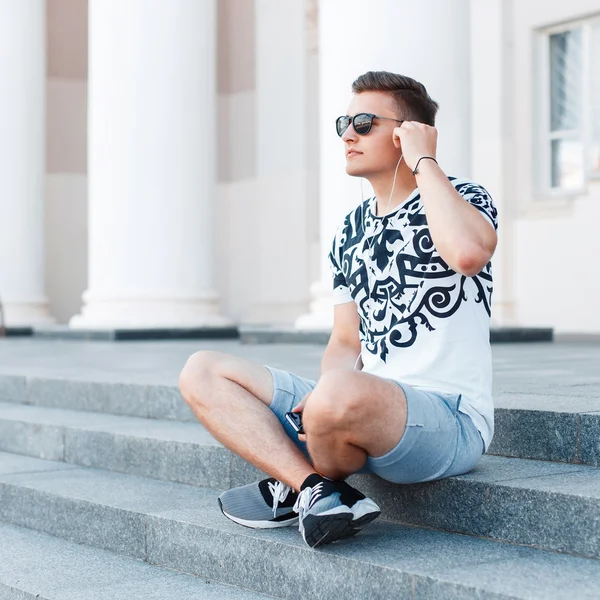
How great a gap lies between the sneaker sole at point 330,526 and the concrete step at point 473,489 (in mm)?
446

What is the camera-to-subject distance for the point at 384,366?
14.5 ft

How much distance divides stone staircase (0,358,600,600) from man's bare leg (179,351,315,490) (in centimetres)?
30

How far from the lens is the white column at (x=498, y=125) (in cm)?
1692

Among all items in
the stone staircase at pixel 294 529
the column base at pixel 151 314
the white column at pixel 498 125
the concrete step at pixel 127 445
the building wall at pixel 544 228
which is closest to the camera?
the stone staircase at pixel 294 529

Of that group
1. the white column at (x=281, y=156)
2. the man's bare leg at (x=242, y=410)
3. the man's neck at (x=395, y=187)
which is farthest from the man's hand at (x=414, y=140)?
the white column at (x=281, y=156)

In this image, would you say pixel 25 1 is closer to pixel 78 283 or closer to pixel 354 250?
pixel 78 283

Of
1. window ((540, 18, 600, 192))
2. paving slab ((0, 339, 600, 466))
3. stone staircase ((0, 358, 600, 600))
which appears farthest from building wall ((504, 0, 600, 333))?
stone staircase ((0, 358, 600, 600))

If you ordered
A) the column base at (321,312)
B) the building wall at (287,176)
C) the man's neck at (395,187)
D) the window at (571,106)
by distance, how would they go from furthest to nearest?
the building wall at (287,176)
the window at (571,106)
the column base at (321,312)
the man's neck at (395,187)

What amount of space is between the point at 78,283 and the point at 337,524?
18.6m

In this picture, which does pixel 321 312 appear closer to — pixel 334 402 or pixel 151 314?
pixel 151 314

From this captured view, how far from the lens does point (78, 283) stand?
21.9 m

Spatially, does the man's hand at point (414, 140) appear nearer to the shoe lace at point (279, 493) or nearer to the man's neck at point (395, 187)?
the man's neck at point (395, 187)

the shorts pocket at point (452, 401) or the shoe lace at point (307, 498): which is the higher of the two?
the shorts pocket at point (452, 401)

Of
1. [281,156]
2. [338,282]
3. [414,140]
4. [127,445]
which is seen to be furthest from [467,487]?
[281,156]
